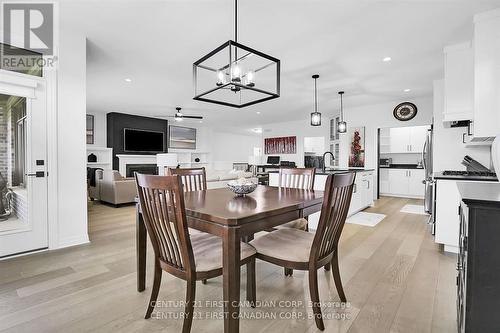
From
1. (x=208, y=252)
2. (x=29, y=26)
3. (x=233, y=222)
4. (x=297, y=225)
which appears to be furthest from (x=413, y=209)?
(x=29, y=26)

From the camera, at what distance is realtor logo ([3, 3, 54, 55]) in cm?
246

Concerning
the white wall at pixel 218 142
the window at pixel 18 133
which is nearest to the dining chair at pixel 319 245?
the window at pixel 18 133

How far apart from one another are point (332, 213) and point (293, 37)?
238cm

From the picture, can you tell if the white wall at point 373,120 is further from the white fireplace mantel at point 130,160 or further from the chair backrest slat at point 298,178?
the white fireplace mantel at point 130,160

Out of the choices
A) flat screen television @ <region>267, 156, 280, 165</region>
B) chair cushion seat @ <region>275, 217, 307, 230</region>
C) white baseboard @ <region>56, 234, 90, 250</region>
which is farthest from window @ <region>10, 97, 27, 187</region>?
flat screen television @ <region>267, 156, 280, 165</region>

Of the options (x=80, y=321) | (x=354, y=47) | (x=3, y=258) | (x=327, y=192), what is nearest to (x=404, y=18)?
(x=354, y=47)

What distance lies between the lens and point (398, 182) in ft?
21.9

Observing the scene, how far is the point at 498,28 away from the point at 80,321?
14.0ft

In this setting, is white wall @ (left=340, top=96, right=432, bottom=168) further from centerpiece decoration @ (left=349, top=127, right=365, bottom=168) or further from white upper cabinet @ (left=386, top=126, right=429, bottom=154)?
white upper cabinet @ (left=386, top=126, right=429, bottom=154)

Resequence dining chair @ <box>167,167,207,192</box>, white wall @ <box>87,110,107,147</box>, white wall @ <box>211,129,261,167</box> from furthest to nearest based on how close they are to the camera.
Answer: white wall @ <box>211,129,261,167</box>
white wall @ <box>87,110,107,147</box>
dining chair @ <box>167,167,207,192</box>

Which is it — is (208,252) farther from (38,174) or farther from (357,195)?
(357,195)

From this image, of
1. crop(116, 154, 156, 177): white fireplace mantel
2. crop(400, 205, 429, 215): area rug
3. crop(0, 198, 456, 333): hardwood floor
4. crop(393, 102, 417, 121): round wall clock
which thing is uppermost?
crop(393, 102, 417, 121): round wall clock

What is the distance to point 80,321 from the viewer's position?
153 centimetres

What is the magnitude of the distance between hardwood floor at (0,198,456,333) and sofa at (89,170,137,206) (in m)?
2.46
